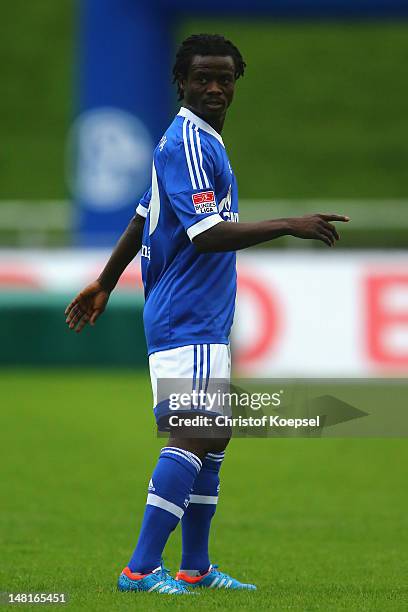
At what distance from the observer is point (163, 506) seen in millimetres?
5273

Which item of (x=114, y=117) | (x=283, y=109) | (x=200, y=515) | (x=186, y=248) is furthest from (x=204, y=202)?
(x=283, y=109)

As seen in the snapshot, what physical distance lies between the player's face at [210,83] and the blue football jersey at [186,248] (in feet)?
0.20

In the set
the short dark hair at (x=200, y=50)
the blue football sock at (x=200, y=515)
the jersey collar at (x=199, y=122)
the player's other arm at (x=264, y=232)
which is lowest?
the blue football sock at (x=200, y=515)

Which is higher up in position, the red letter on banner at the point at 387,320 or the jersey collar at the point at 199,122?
the jersey collar at the point at 199,122

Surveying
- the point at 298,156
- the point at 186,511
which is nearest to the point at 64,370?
the point at 186,511

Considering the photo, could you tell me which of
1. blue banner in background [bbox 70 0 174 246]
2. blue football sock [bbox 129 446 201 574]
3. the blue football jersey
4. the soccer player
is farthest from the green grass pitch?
blue banner in background [bbox 70 0 174 246]

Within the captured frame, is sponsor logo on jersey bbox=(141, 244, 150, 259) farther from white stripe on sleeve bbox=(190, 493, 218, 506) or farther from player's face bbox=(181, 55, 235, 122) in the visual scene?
white stripe on sleeve bbox=(190, 493, 218, 506)

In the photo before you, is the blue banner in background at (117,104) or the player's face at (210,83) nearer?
the player's face at (210,83)

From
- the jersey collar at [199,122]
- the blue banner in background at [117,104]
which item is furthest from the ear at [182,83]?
the blue banner in background at [117,104]

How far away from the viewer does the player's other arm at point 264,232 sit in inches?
200

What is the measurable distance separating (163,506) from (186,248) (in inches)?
40.4

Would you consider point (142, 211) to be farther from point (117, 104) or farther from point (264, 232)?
point (117, 104)

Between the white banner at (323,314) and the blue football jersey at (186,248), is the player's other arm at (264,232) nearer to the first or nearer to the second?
the blue football jersey at (186,248)

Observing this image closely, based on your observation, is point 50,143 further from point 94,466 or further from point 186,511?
point 186,511
